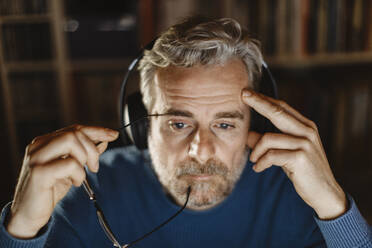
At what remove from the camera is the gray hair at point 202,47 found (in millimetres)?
1128

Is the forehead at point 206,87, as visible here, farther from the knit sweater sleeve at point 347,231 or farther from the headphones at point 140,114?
the knit sweater sleeve at point 347,231

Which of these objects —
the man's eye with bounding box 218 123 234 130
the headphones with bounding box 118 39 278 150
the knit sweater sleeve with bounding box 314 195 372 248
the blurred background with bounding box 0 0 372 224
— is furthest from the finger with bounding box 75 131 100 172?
the blurred background with bounding box 0 0 372 224

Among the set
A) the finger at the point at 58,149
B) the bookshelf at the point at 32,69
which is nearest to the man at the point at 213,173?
the finger at the point at 58,149

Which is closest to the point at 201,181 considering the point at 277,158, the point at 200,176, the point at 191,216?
the point at 200,176

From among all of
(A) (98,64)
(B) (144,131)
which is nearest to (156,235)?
(B) (144,131)

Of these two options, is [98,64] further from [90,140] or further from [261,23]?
[90,140]

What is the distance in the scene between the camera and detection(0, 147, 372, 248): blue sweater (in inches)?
44.6

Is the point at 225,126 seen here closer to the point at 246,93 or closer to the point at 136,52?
the point at 246,93

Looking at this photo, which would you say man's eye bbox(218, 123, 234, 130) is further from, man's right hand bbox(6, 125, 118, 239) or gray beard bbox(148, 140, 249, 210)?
man's right hand bbox(6, 125, 118, 239)

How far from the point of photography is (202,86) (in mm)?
1114

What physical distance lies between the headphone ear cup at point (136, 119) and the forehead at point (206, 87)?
3.5 inches

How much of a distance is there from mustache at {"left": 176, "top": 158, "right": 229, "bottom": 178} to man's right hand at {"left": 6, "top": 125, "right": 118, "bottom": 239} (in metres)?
0.30

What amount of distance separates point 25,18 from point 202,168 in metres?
1.89

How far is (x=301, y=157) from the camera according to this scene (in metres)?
0.95
